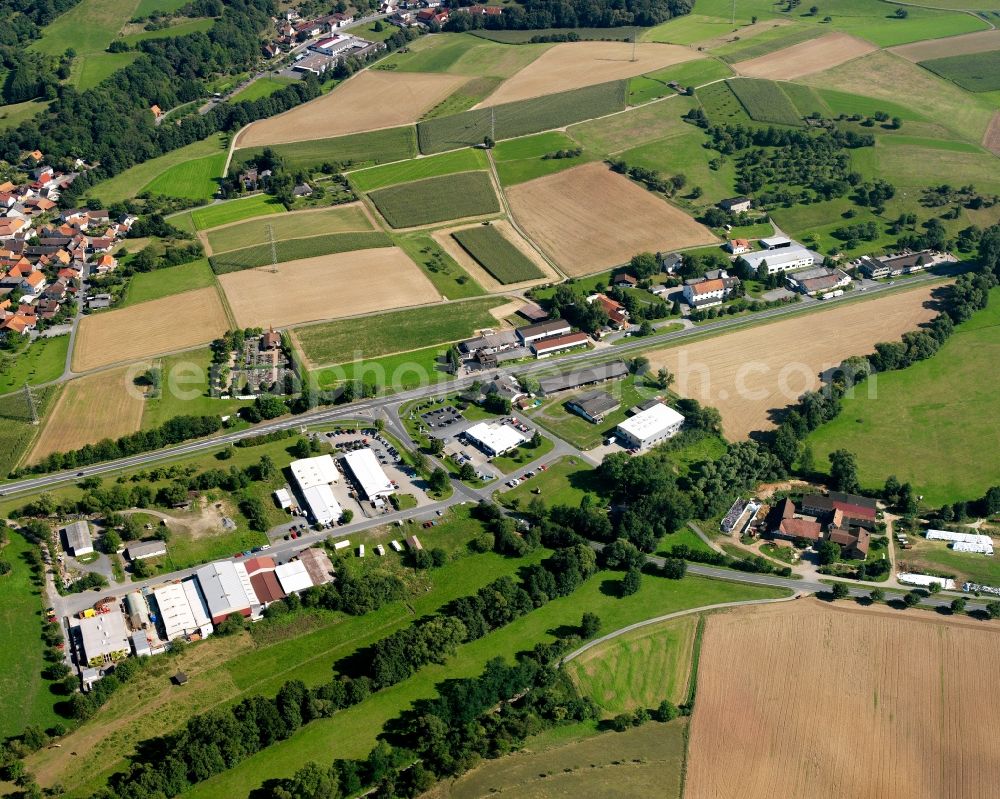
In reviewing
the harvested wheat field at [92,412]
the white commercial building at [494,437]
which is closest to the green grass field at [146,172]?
the harvested wheat field at [92,412]

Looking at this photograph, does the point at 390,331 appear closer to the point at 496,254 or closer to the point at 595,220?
the point at 496,254

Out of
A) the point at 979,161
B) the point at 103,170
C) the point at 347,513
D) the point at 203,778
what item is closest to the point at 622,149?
the point at 979,161

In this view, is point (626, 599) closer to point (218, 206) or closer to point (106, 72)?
point (218, 206)

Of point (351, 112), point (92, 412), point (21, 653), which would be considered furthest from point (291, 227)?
point (21, 653)

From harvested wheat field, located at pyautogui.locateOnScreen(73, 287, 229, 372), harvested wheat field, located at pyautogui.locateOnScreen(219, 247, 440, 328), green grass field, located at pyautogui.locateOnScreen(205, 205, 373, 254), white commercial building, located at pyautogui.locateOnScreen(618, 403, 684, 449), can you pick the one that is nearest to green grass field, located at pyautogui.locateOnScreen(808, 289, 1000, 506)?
white commercial building, located at pyautogui.locateOnScreen(618, 403, 684, 449)

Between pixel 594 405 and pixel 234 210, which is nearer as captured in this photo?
pixel 594 405

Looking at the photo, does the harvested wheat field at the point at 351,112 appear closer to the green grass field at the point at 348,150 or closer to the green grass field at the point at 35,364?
the green grass field at the point at 348,150

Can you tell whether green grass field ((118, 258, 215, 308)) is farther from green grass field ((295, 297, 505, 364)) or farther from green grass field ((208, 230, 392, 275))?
green grass field ((295, 297, 505, 364))
